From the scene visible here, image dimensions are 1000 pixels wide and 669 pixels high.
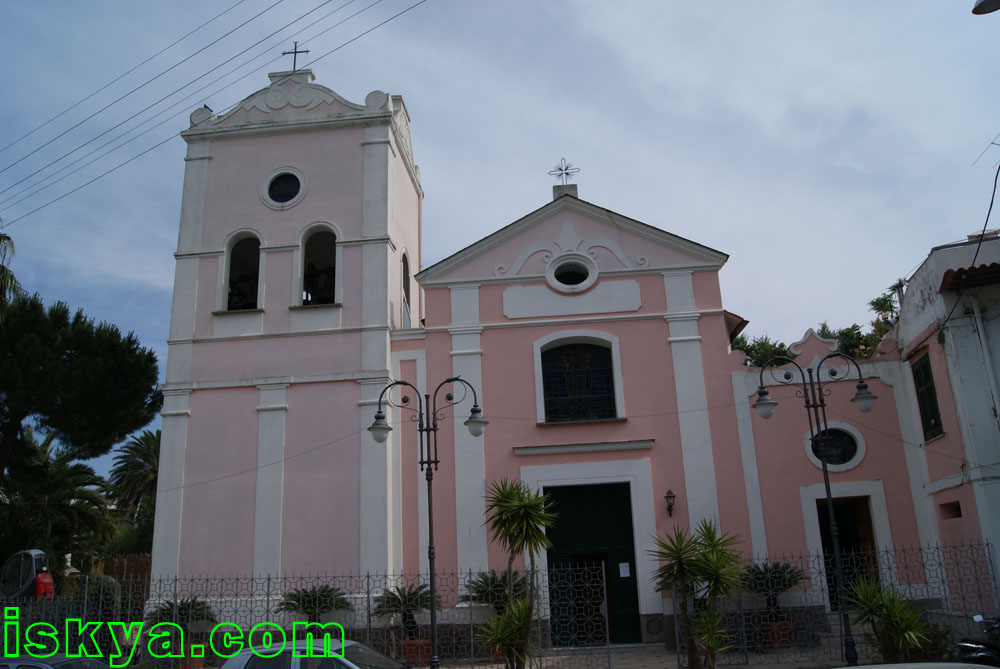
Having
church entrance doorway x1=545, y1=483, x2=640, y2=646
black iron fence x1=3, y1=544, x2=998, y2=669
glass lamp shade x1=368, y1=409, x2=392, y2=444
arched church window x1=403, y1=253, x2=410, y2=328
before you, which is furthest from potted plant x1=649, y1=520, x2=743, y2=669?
arched church window x1=403, y1=253, x2=410, y2=328

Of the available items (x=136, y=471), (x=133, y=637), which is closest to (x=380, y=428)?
(x=133, y=637)

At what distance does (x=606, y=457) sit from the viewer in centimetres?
1844

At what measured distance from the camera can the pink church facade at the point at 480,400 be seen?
18000 mm

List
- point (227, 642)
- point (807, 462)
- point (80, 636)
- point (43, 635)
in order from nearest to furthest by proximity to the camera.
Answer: point (43, 635), point (80, 636), point (227, 642), point (807, 462)

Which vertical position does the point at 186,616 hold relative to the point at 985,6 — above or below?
below

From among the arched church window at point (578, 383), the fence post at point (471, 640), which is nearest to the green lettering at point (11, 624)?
the fence post at point (471, 640)

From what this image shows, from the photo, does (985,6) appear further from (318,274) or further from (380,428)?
(318,274)

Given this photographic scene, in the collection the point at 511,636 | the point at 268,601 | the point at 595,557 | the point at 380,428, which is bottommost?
the point at 511,636

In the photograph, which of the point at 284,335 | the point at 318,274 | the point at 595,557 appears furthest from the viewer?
the point at 318,274

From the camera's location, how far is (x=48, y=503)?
25.0 meters

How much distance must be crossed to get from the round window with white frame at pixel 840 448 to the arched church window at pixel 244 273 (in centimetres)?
1409

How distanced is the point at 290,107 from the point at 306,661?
1556 centimetres

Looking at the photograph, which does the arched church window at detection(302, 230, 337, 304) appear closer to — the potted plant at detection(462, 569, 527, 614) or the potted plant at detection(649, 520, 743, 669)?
the potted plant at detection(462, 569, 527, 614)

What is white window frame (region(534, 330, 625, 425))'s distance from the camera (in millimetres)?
18828
